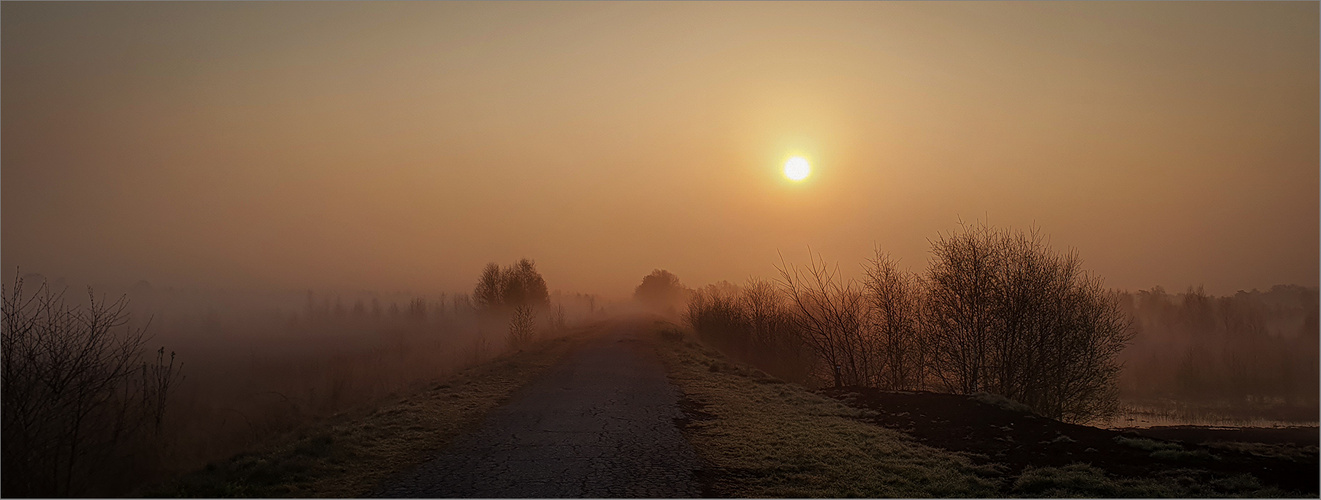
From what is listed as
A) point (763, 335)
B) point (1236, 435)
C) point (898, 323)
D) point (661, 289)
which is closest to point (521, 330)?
point (763, 335)

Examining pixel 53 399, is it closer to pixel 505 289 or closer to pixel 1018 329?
pixel 1018 329

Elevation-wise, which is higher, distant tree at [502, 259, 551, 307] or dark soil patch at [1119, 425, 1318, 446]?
distant tree at [502, 259, 551, 307]

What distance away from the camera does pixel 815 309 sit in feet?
73.3

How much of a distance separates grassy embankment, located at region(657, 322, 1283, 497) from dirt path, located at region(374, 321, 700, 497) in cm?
67

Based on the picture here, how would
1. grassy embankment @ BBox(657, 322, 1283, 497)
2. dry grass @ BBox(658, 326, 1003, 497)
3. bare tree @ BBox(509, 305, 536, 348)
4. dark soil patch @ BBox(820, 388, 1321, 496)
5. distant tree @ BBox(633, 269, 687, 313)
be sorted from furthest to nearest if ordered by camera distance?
distant tree @ BBox(633, 269, 687, 313)
bare tree @ BBox(509, 305, 536, 348)
dry grass @ BBox(658, 326, 1003, 497)
dark soil patch @ BBox(820, 388, 1321, 496)
grassy embankment @ BBox(657, 322, 1283, 497)

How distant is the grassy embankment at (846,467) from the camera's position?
7801mm

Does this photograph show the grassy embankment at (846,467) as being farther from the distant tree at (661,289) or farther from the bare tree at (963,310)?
the distant tree at (661,289)

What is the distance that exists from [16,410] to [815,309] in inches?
780

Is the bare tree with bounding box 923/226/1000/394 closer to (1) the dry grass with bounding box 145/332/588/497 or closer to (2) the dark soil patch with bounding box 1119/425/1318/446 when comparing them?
(2) the dark soil patch with bounding box 1119/425/1318/446

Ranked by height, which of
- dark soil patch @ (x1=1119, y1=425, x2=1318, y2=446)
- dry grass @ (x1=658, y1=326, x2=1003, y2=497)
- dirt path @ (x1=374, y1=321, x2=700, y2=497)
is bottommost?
dark soil patch @ (x1=1119, y1=425, x2=1318, y2=446)

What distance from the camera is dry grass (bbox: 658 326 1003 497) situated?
820 cm

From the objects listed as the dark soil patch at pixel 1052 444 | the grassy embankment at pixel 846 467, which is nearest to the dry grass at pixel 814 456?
the grassy embankment at pixel 846 467

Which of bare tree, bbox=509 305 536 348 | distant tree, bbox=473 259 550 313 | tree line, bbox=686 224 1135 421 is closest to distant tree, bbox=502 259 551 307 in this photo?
distant tree, bbox=473 259 550 313

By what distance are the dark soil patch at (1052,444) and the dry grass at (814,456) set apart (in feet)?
2.15
